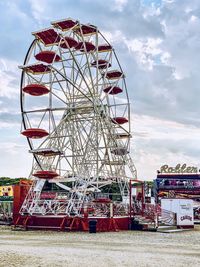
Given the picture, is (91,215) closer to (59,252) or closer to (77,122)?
(77,122)

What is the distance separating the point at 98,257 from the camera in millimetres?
14547

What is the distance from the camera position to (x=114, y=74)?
41.3m

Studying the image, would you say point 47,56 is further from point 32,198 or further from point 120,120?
point 120,120

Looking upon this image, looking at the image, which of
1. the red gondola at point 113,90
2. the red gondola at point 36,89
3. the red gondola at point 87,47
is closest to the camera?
the red gondola at point 36,89

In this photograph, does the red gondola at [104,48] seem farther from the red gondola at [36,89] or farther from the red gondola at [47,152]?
the red gondola at [47,152]

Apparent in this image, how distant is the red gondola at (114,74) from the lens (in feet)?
135

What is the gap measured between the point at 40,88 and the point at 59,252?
16.7 m

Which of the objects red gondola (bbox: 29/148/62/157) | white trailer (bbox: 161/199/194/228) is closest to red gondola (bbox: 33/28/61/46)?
red gondola (bbox: 29/148/62/157)

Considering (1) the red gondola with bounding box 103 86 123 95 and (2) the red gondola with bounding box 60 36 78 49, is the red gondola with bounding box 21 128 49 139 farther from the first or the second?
(1) the red gondola with bounding box 103 86 123 95

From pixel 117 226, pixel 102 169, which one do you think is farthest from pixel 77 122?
pixel 117 226

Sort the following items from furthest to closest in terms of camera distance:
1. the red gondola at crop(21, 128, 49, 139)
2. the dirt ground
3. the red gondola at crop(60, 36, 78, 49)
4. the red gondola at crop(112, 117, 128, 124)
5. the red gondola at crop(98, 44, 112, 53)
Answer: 1. the red gondola at crop(112, 117, 128, 124)
2. the red gondola at crop(98, 44, 112, 53)
3. the red gondola at crop(60, 36, 78, 49)
4. the red gondola at crop(21, 128, 49, 139)
5. the dirt ground

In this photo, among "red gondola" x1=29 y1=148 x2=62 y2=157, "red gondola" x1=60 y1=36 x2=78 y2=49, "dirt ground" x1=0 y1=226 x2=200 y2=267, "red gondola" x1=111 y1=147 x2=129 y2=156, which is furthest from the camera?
"red gondola" x1=111 y1=147 x2=129 y2=156

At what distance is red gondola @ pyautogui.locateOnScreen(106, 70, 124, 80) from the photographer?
135 ft

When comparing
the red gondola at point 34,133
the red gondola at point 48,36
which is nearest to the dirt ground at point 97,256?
the red gondola at point 34,133
